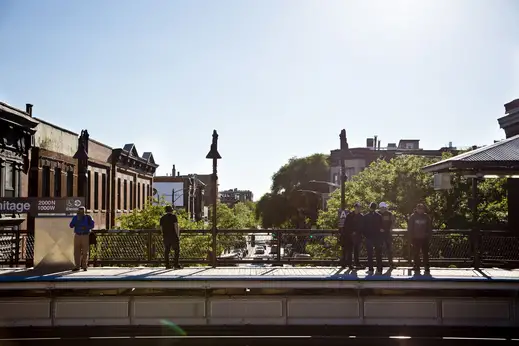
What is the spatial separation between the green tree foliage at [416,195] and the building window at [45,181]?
17970mm

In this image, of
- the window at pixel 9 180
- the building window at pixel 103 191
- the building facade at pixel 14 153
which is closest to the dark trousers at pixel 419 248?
the building facade at pixel 14 153

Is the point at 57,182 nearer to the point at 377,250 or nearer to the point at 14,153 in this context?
the point at 14,153

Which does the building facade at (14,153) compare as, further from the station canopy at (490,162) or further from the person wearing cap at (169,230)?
the station canopy at (490,162)

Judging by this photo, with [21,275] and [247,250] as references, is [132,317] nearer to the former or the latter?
[21,275]

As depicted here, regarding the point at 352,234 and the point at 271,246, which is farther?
the point at 271,246

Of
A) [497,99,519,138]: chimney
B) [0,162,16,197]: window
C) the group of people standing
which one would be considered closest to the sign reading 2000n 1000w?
the group of people standing

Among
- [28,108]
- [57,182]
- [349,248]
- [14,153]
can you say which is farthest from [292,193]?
[349,248]

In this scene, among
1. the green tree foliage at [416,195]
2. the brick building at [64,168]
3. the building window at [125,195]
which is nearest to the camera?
the brick building at [64,168]

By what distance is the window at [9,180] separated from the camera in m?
27.5

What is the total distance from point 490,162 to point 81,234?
10626 millimetres

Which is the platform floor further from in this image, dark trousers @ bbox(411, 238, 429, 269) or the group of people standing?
the group of people standing

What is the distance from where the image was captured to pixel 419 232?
47.5 ft

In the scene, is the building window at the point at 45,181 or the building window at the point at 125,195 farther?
the building window at the point at 125,195

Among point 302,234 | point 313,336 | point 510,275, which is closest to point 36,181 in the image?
point 302,234
